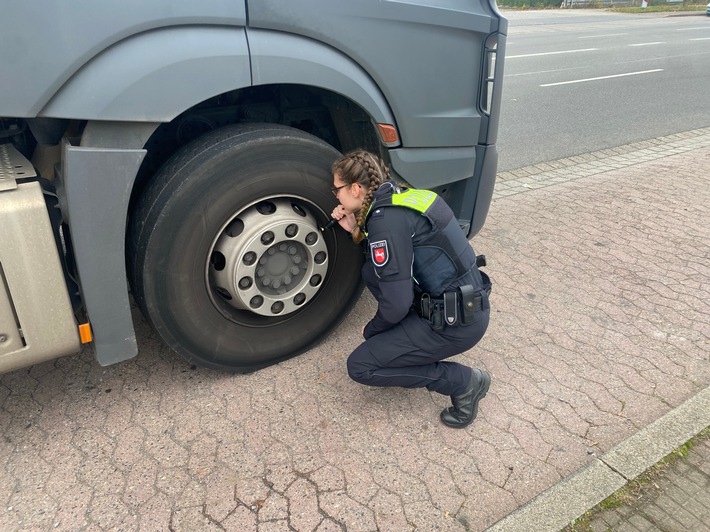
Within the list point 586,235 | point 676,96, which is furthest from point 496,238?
point 676,96

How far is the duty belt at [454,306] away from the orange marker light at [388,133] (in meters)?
0.75

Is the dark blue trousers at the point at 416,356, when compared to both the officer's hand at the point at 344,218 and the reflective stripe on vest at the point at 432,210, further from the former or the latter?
the officer's hand at the point at 344,218

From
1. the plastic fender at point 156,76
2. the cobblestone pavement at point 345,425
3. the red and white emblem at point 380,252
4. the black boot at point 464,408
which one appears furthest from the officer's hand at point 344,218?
the black boot at point 464,408

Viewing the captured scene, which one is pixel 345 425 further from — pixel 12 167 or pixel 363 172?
pixel 12 167

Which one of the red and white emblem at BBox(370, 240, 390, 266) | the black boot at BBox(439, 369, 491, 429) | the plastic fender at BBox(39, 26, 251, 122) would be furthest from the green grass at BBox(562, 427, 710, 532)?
the plastic fender at BBox(39, 26, 251, 122)

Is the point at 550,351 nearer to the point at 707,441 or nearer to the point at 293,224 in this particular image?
the point at 707,441

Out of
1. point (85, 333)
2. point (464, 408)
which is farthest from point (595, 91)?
point (85, 333)

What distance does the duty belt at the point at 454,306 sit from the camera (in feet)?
7.87

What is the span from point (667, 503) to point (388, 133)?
1896 millimetres

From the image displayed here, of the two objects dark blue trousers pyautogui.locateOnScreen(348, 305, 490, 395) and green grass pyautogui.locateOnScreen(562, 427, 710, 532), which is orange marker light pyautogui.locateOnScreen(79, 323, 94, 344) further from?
green grass pyautogui.locateOnScreen(562, 427, 710, 532)

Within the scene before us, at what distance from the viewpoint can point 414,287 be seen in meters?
2.53

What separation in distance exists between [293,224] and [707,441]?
6.70 ft

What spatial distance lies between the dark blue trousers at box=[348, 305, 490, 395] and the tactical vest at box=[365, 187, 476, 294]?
19cm

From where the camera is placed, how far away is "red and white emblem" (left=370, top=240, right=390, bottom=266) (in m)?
2.27
